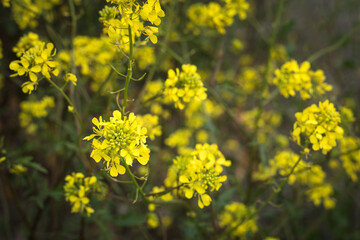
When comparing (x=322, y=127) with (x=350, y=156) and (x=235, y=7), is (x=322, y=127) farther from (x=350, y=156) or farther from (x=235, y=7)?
(x=235, y=7)

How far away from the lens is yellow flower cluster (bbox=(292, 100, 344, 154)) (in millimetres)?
1521

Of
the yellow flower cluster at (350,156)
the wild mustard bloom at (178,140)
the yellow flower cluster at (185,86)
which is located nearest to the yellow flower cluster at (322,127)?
the yellow flower cluster at (185,86)

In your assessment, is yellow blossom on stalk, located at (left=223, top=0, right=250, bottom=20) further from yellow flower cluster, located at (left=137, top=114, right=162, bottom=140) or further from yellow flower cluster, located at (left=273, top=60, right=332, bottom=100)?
yellow flower cluster, located at (left=137, top=114, right=162, bottom=140)

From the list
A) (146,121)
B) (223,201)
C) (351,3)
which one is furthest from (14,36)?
(351,3)

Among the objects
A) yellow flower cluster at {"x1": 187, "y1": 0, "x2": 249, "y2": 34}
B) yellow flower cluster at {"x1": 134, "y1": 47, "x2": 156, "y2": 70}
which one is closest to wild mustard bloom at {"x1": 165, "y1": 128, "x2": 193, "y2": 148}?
yellow flower cluster at {"x1": 134, "y1": 47, "x2": 156, "y2": 70}

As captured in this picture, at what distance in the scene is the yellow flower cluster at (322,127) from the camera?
1521mm

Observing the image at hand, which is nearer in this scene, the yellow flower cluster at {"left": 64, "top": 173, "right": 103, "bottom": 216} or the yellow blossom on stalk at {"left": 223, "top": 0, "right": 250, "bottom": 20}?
the yellow flower cluster at {"left": 64, "top": 173, "right": 103, "bottom": 216}

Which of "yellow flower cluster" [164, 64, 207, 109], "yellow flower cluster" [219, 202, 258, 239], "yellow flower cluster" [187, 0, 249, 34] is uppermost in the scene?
"yellow flower cluster" [187, 0, 249, 34]

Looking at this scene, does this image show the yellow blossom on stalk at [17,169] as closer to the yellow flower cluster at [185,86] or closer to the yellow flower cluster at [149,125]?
the yellow flower cluster at [149,125]

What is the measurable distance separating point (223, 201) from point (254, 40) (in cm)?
326

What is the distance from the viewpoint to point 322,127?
1542 mm

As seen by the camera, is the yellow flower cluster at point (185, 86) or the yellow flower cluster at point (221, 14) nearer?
the yellow flower cluster at point (185, 86)

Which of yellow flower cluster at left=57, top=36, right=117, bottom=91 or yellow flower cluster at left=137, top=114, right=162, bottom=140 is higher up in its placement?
yellow flower cluster at left=57, top=36, right=117, bottom=91

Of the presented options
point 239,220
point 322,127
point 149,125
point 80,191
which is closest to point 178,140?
point 149,125
